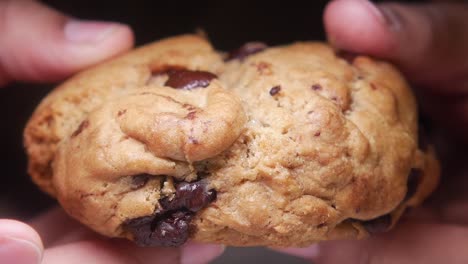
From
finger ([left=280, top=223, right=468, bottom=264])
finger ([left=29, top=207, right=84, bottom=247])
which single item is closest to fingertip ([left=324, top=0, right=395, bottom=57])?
finger ([left=280, top=223, right=468, bottom=264])

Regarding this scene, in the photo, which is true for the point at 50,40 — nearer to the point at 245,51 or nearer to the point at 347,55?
the point at 245,51

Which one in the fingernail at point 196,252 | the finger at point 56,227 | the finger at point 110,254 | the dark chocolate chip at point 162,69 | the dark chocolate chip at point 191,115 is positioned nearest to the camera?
the dark chocolate chip at point 191,115

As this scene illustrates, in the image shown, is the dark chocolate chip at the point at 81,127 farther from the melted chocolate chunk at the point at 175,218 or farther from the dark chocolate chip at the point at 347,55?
the dark chocolate chip at the point at 347,55

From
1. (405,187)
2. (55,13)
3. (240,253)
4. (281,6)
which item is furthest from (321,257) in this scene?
(55,13)

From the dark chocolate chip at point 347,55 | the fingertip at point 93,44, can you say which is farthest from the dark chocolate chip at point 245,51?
the fingertip at point 93,44

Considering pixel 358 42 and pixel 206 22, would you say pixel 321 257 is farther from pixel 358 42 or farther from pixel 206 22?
pixel 206 22

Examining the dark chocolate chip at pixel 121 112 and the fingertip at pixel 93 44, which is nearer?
the dark chocolate chip at pixel 121 112
